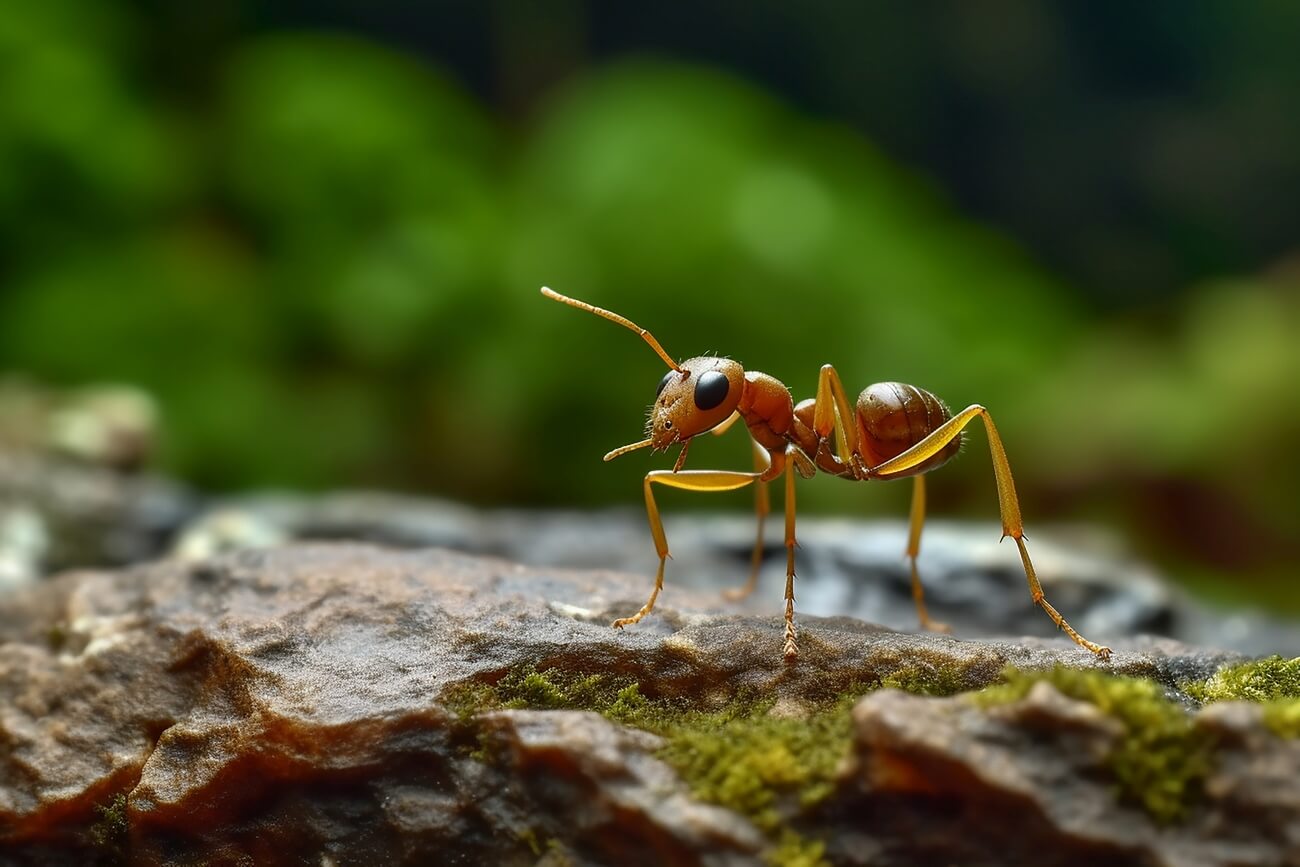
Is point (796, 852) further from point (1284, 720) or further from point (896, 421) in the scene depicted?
point (896, 421)

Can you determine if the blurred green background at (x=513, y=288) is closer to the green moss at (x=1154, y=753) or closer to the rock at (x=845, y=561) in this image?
the rock at (x=845, y=561)

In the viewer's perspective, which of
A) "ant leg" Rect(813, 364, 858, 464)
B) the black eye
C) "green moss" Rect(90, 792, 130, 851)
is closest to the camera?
"green moss" Rect(90, 792, 130, 851)

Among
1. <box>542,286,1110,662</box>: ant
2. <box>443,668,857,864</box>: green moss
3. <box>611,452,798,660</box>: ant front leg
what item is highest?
<box>542,286,1110,662</box>: ant

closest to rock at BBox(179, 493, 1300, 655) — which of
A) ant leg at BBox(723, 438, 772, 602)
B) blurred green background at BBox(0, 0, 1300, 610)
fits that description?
ant leg at BBox(723, 438, 772, 602)

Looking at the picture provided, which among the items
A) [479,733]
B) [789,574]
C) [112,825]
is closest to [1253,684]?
[789,574]

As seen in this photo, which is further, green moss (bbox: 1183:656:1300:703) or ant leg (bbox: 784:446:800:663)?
ant leg (bbox: 784:446:800:663)

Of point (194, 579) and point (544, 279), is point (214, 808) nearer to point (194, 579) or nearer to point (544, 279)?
point (194, 579)

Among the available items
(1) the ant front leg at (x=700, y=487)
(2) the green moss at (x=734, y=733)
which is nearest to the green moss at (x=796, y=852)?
(2) the green moss at (x=734, y=733)

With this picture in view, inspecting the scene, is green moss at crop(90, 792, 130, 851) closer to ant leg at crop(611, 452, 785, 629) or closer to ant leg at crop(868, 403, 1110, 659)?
ant leg at crop(611, 452, 785, 629)
